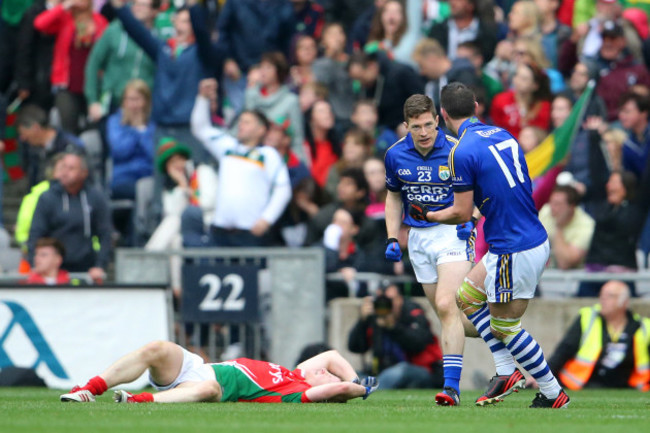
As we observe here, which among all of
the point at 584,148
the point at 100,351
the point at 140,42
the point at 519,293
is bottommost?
the point at 100,351

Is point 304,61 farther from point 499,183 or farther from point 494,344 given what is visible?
point 499,183

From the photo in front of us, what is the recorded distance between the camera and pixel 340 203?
1730 cm

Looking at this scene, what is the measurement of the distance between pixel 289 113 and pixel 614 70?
14.6 ft

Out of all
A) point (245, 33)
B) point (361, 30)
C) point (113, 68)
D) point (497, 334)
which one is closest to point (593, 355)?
point (497, 334)

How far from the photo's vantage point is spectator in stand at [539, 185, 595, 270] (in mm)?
16625

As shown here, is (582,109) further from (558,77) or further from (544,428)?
(544,428)

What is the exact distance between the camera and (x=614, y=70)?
18.8m

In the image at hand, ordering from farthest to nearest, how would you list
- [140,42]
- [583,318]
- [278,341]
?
[140,42] → [278,341] → [583,318]

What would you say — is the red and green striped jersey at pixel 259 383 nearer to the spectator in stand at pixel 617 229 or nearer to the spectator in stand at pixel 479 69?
the spectator in stand at pixel 617 229

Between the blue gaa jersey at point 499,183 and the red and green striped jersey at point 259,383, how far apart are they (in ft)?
7.47

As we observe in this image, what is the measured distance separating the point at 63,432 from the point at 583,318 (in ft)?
27.4

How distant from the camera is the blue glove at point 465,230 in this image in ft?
39.2

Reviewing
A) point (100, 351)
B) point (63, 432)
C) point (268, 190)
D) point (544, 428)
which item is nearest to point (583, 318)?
point (268, 190)

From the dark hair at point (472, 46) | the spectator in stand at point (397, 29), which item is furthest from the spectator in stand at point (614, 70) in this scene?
the spectator in stand at point (397, 29)
